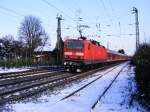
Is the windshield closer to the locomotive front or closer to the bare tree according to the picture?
the locomotive front

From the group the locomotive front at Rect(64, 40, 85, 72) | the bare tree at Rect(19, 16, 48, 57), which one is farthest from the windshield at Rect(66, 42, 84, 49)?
the bare tree at Rect(19, 16, 48, 57)

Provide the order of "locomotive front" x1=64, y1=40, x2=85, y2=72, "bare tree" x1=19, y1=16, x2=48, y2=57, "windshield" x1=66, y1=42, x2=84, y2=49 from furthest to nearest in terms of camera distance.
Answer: "bare tree" x1=19, y1=16, x2=48, y2=57 < "windshield" x1=66, y1=42, x2=84, y2=49 < "locomotive front" x1=64, y1=40, x2=85, y2=72

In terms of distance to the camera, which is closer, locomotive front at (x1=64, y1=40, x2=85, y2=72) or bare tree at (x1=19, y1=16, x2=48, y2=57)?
locomotive front at (x1=64, y1=40, x2=85, y2=72)

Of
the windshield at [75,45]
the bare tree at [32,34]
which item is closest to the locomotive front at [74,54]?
the windshield at [75,45]

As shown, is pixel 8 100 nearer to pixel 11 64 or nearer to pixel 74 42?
pixel 74 42

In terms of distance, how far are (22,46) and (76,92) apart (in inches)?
2646


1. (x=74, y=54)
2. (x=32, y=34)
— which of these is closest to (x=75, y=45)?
(x=74, y=54)

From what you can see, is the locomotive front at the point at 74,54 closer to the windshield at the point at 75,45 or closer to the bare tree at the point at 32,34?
the windshield at the point at 75,45

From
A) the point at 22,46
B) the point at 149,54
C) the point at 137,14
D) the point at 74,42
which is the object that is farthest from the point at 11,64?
the point at 22,46

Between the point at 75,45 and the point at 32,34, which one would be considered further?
the point at 32,34

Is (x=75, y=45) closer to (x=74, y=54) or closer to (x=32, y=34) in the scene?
(x=74, y=54)

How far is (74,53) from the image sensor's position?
98.7 feet

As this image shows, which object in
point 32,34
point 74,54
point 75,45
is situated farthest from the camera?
point 32,34

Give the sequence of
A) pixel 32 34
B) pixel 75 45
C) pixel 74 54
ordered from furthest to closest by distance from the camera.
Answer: pixel 32 34 → pixel 75 45 → pixel 74 54
